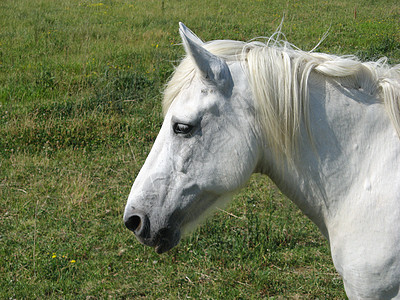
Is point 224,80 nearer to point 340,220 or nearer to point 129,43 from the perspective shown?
point 340,220

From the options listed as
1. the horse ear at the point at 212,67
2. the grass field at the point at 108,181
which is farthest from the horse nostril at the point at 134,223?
the grass field at the point at 108,181

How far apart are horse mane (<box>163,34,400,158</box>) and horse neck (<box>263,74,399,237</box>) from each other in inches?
1.9

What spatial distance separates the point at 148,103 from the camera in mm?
6430

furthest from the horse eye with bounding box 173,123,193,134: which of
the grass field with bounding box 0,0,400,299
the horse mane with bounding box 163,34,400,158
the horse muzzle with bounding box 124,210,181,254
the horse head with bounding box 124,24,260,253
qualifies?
the grass field with bounding box 0,0,400,299

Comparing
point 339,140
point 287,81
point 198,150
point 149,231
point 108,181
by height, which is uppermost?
point 287,81

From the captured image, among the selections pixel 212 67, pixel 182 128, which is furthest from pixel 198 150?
pixel 212 67

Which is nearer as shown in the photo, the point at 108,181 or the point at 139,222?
the point at 139,222

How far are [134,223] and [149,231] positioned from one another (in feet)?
0.27

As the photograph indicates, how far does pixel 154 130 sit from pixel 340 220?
4.11 metres

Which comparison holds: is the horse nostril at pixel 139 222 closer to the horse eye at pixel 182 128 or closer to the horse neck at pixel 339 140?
the horse eye at pixel 182 128

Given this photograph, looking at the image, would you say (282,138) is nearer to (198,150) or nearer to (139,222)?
(198,150)

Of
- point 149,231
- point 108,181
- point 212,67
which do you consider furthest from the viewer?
point 108,181

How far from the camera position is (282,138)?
1.93 metres

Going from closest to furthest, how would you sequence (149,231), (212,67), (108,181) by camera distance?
(212,67) → (149,231) → (108,181)
